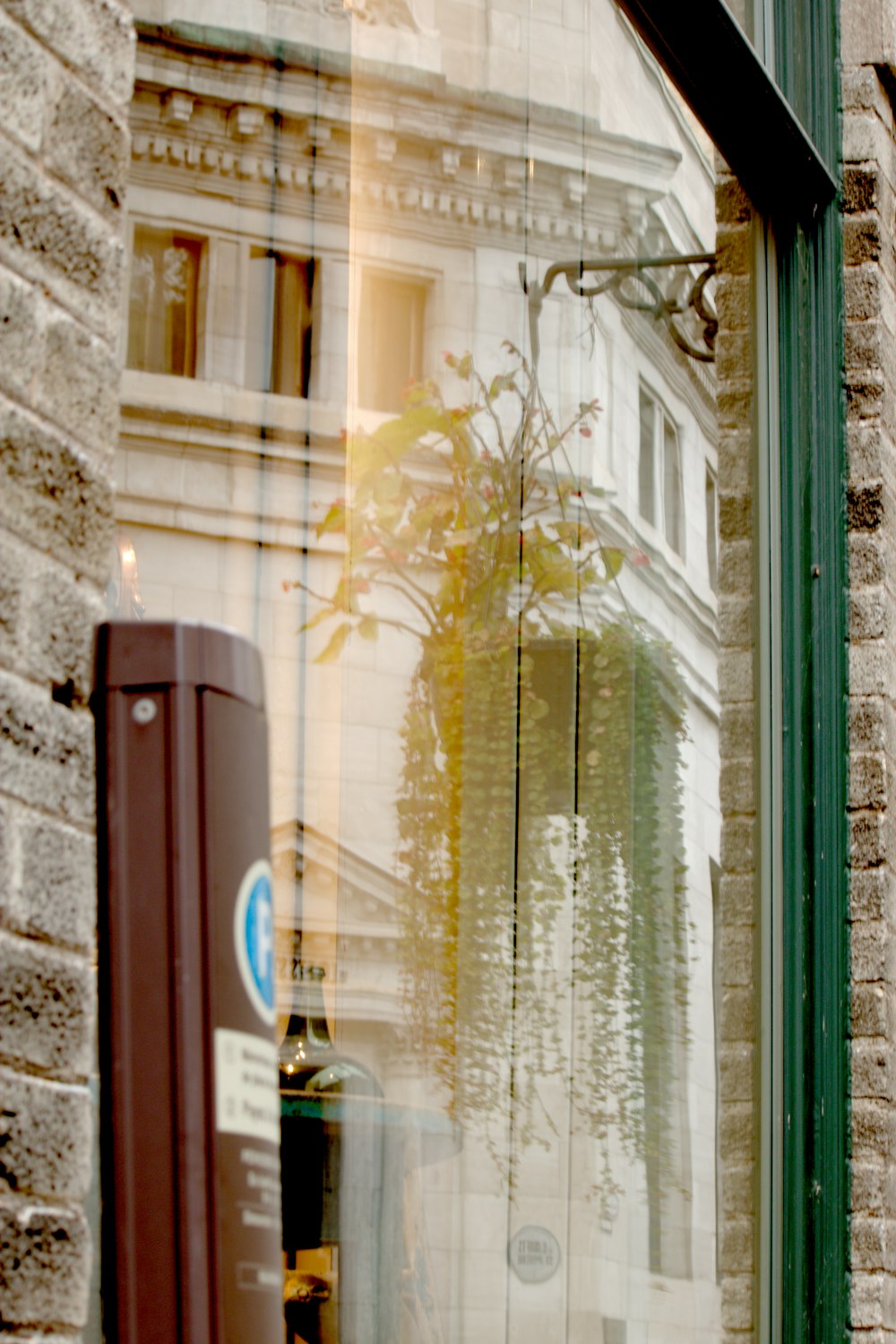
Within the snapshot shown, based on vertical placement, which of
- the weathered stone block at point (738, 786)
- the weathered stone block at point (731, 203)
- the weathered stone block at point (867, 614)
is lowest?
the weathered stone block at point (738, 786)

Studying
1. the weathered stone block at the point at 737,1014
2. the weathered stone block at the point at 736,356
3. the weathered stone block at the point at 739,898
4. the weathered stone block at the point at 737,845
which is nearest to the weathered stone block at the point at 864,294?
the weathered stone block at the point at 736,356

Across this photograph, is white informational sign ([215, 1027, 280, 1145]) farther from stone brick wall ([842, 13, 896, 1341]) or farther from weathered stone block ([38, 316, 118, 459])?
stone brick wall ([842, 13, 896, 1341])

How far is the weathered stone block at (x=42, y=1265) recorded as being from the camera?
4.83 feet

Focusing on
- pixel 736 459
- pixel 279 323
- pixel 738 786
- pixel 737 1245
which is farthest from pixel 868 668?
pixel 279 323

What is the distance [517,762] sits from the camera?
10.7ft

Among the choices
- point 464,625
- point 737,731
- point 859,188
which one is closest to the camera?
point 464,625

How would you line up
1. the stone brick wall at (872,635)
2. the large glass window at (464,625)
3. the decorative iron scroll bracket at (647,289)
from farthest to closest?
the stone brick wall at (872,635)
the decorative iron scroll bracket at (647,289)
the large glass window at (464,625)

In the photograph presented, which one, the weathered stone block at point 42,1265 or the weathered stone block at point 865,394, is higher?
the weathered stone block at point 865,394

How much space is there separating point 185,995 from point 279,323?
5.83 ft

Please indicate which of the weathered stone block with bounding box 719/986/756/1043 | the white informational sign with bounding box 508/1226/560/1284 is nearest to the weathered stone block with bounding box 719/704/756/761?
the weathered stone block with bounding box 719/986/756/1043

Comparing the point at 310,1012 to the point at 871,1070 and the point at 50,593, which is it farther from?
the point at 871,1070

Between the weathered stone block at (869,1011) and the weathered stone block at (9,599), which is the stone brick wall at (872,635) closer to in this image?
the weathered stone block at (869,1011)

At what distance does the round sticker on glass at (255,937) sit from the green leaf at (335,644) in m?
1.55

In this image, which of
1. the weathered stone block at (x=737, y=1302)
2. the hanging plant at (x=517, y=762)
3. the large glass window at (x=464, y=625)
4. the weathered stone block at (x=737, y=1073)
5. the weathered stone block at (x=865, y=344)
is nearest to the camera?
the large glass window at (x=464, y=625)
